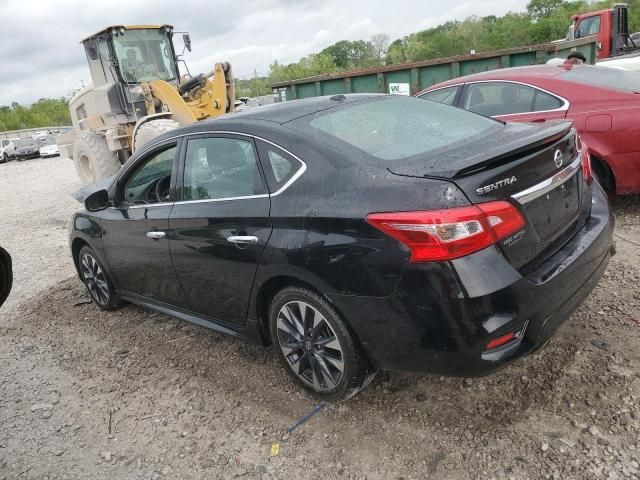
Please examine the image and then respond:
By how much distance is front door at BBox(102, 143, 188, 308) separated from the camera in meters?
3.67

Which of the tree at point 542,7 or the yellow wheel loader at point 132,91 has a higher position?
the tree at point 542,7

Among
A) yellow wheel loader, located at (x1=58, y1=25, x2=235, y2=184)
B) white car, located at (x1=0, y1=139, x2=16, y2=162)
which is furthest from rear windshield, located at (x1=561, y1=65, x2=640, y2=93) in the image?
white car, located at (x1=0, y1=139, x2=16, y2=162)

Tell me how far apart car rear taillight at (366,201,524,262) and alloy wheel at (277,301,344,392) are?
725 mm

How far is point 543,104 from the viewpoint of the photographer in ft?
16.9

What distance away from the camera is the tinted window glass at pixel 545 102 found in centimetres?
504

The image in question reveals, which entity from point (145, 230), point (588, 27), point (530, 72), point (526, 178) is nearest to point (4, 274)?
point (145, 230)

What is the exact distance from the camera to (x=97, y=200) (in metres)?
Result: 4.19

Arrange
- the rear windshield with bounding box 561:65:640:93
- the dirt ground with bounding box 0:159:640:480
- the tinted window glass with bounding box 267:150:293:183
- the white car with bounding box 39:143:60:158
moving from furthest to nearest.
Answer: the white car with bounding box 39:143:60:158 → the rear windshield with bounding box 561:65:640:93 → the tinted window glass with bounding box 267:150:293:183 → the dirt ground with bounding box 0:159:640:480

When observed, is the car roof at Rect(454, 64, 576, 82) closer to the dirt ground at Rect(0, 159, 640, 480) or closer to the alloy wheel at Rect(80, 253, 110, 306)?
the dirt ground at Rect(0, 159, 640, 480)

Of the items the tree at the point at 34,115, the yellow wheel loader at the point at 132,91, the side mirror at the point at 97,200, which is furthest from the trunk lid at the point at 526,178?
the tree at the point at 34,115

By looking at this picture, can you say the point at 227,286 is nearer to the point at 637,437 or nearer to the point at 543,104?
the point at 637,437

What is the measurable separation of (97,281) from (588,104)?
482cm

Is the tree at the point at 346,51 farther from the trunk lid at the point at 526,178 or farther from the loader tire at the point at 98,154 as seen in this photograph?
the trunk lid at the point at 526,178

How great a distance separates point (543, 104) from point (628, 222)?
55.7 inches
